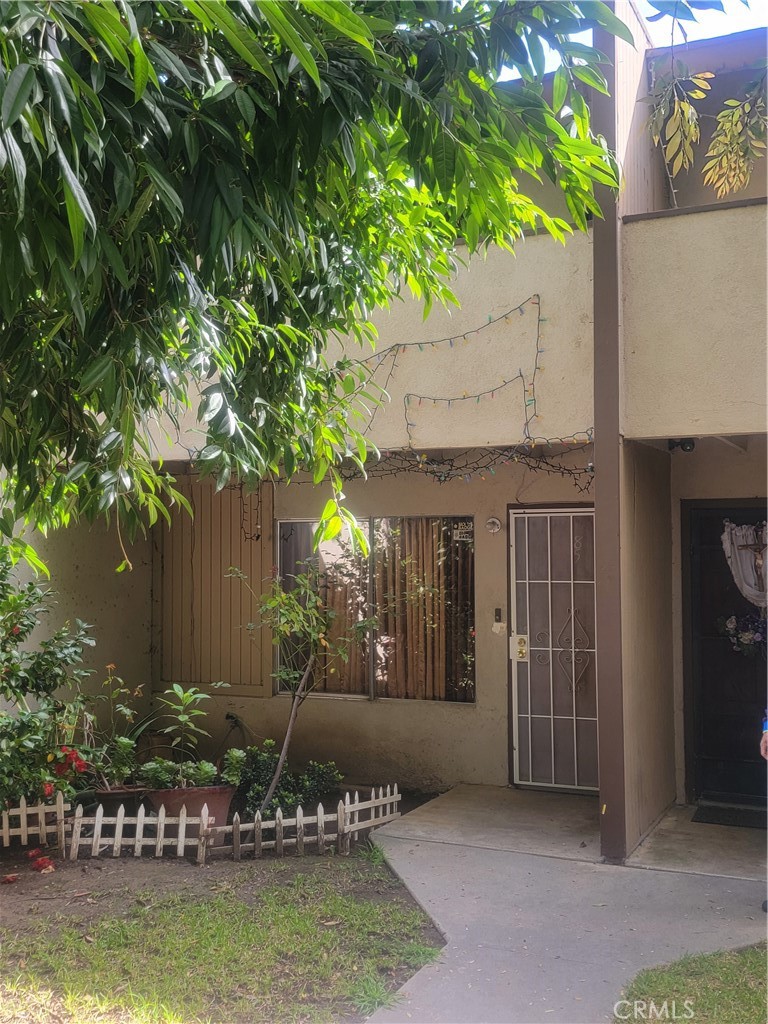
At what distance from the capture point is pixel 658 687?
290 inches

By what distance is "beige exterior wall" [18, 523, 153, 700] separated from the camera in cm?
884

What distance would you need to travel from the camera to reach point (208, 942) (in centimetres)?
496

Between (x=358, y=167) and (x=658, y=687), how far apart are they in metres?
5.50

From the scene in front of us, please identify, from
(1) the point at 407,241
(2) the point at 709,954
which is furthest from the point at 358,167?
(2) the point at 709,954

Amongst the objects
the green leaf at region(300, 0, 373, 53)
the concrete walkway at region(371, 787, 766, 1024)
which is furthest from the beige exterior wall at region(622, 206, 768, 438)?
the green leaf at region(300, 0, 373, 53)

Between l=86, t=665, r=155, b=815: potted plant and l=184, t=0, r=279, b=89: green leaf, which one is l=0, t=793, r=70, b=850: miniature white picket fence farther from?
l=184, t=0, r=279, b=89: green leaf

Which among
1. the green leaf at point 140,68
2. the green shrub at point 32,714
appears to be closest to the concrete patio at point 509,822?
the green shrub at point 32,714

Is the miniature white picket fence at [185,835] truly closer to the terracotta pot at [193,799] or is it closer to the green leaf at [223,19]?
the terracotta pot at [193,799]

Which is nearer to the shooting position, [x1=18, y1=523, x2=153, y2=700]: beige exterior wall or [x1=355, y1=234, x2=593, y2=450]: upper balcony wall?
[x1=355, y1=234, x2=593, y2=450]: upper balcony wall

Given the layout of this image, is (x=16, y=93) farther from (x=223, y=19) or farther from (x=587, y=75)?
(x=587, y=75)

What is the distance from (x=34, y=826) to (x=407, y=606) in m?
3.78

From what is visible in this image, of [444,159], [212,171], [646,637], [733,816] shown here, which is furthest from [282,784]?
A: [212,171]

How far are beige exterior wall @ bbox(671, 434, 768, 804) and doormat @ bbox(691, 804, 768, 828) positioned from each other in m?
0.33

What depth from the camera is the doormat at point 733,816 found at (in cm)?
721
